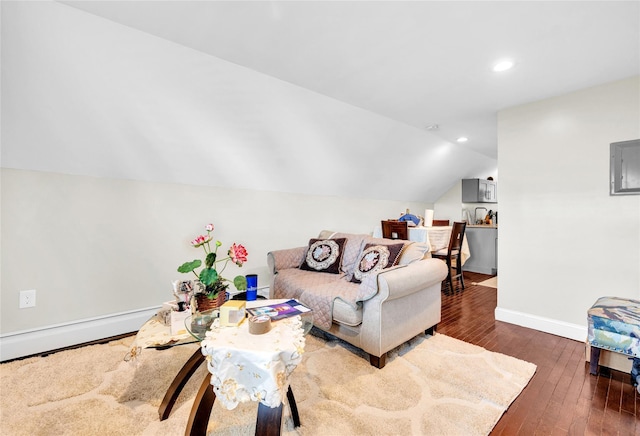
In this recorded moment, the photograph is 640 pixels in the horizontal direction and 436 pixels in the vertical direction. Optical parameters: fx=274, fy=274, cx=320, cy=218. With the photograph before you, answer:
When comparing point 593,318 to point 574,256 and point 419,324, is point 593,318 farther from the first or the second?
point 419,324

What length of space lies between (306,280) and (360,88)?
6.31 feet

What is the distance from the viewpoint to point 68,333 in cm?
232

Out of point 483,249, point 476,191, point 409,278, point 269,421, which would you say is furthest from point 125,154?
point 476,191

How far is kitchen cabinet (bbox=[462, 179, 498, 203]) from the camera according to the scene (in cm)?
603

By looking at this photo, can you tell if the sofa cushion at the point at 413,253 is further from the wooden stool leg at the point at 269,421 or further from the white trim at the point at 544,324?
the wooden stool leg at the point at 269,421

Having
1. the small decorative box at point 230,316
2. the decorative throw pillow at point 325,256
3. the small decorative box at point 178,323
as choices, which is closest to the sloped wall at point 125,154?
the decorative throw pillow at point 325,256

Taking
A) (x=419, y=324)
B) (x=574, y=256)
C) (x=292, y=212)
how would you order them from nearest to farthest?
(x=419, y=324), (x=574, y=256), (x=292, y=212)

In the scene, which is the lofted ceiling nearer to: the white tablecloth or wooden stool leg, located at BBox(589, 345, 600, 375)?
the white tablecloth

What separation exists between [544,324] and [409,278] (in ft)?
5.93

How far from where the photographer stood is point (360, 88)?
2652mm

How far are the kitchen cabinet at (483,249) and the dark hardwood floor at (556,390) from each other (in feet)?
8.50

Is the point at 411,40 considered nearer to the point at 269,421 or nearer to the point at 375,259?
the point at 375,259

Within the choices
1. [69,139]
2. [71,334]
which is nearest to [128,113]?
[69,139]

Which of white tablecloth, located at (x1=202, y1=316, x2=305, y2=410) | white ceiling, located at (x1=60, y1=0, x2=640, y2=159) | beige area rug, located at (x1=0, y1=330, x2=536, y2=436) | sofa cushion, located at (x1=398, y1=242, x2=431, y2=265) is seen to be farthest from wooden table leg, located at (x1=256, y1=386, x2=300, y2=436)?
white ceiling, located at (x1=60, y1=0, x2=640, y2=159)
